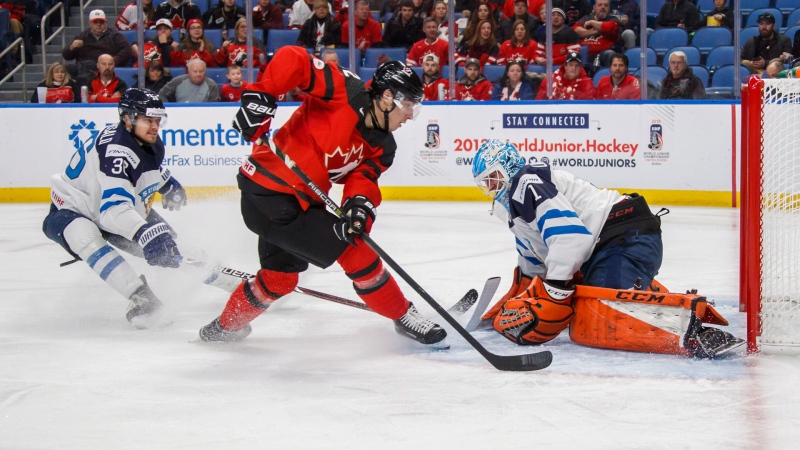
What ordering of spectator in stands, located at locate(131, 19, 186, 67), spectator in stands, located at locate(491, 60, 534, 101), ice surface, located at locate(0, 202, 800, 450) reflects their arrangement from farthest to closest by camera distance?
spectator in stands, located at locate(131, 19, 186, 67) < spectator in stands, located at locate(491, 60, 534, 101) < ice surface, located at locate(0, 202, 800, 450)

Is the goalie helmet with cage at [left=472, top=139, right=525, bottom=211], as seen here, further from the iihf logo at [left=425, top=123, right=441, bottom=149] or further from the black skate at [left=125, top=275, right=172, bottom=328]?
the iihf logo at [left=425, top=123, right=441, bottom=149]

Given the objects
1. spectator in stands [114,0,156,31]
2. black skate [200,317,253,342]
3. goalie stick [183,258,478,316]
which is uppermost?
spectator in stands [114,0,156,31]

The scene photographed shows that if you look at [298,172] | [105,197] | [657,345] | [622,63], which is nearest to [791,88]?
[657,345]

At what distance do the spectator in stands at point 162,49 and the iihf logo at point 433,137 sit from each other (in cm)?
234

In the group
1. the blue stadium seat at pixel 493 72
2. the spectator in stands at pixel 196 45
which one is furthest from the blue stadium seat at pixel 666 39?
the spectator in stands at pixel 196 45

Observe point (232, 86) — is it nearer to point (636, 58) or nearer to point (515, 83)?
point (515, 83)

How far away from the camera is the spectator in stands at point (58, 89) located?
8.62 meters

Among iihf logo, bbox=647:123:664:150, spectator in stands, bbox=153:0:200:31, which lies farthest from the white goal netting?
spectator in stands, bbox=153:0:200:31

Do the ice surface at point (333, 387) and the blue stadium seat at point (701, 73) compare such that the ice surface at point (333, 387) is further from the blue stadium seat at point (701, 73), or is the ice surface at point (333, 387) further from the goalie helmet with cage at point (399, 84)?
the blue stadium seat at point (701, 73)

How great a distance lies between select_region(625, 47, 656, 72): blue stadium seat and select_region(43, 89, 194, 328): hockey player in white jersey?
481 centimetres

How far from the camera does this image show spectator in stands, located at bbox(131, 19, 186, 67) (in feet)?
28.1

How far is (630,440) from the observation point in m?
2.33

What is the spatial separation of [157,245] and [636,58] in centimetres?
514

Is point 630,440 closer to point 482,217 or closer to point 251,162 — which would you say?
point 251,162
